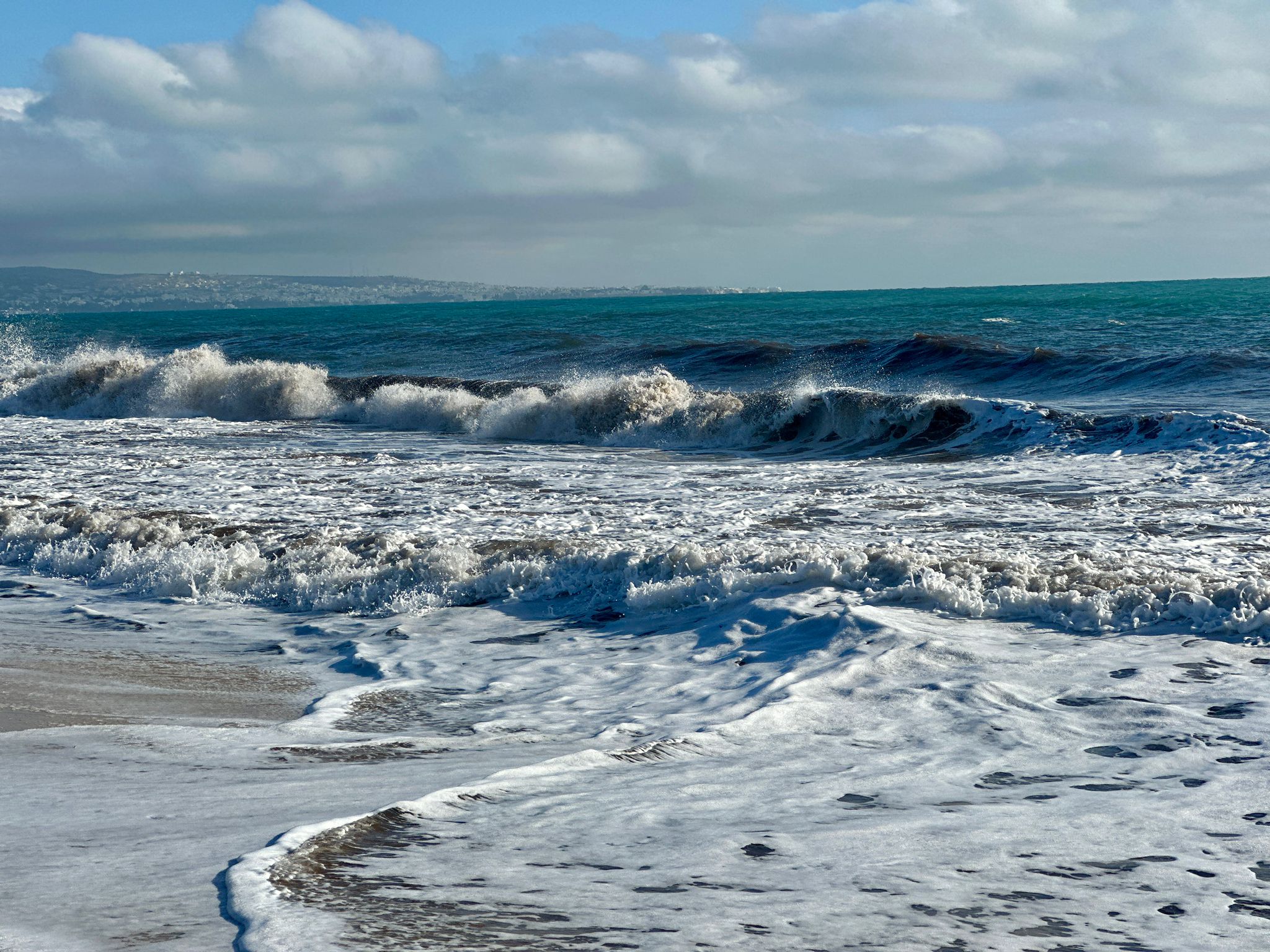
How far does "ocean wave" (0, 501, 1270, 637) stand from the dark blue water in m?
10.3

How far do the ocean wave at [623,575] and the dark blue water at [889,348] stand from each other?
10338 mm

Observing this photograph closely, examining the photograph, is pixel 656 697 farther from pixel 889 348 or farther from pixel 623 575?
pixel 889 348

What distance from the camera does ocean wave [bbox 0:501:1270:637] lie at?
682 cm

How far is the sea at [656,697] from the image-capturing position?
3.27 metres

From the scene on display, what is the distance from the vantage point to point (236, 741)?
5.04m

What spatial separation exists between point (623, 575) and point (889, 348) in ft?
73.4

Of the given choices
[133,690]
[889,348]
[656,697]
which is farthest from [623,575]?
[889,348]

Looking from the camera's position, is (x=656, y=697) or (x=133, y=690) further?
(x=133, y=690)

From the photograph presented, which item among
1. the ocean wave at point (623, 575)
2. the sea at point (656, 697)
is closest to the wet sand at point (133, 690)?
the sea at point (656, 697)

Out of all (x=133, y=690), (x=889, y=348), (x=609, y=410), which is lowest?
(x=133, y=690)

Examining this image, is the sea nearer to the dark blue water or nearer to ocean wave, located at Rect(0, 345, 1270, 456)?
ocean wave, located at Rect(0, 345, 1270, 456)

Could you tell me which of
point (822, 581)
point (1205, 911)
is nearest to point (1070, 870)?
point (1205, 911)

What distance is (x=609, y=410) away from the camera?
2056 cm

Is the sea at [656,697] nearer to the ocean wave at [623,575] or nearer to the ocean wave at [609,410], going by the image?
the ocean wave at [623,575]
